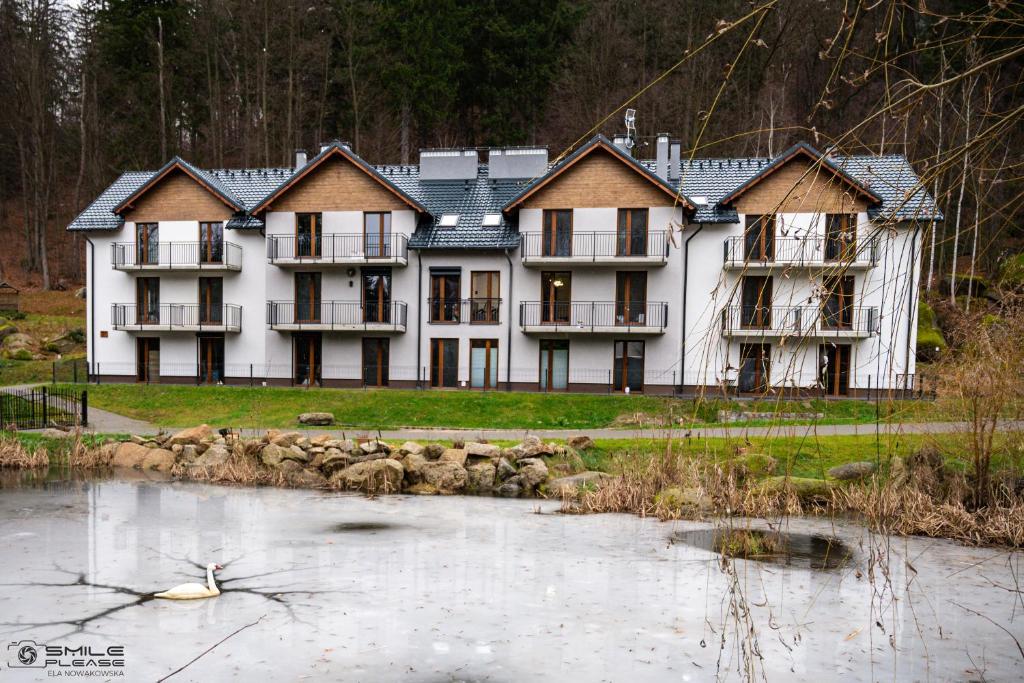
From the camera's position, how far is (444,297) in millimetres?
27875

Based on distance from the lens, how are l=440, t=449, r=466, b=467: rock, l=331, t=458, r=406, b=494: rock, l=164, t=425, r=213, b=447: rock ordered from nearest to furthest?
1. l=331, t=458, r=406, b=494: rock
2. l=440, t=449, r=466, b=467: rock
3. l=164, t=425, r=213, b=447: rock

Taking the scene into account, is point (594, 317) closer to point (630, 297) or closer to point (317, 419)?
point (630, 297)

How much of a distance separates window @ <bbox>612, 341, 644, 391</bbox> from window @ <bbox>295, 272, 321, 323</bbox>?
35.7 ft

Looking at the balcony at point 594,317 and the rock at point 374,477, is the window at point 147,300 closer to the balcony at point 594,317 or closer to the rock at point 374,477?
the balcony at point 594,317

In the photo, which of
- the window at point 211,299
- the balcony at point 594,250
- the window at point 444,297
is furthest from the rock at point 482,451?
the window at point 211,299

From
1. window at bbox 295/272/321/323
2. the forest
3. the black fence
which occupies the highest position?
the forest

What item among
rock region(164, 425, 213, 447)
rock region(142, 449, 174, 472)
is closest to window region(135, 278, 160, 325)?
rock region(164, 425, 213, 447)

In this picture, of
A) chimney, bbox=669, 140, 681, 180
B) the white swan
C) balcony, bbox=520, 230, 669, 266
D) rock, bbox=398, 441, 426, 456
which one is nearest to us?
the white swan

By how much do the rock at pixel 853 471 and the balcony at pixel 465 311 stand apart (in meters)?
15.3

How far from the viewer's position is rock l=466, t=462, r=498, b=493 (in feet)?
48.9

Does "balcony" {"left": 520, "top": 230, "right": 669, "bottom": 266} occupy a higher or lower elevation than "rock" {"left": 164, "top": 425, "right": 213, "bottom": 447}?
higher

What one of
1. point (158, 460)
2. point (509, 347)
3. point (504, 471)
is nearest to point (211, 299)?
point (509, 347)

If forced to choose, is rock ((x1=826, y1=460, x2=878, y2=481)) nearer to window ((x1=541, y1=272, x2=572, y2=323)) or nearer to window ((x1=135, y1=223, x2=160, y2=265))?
window ((x1=541, y1=272, x2=572, y2=323))

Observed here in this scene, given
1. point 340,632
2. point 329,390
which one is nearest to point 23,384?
point 329,390
